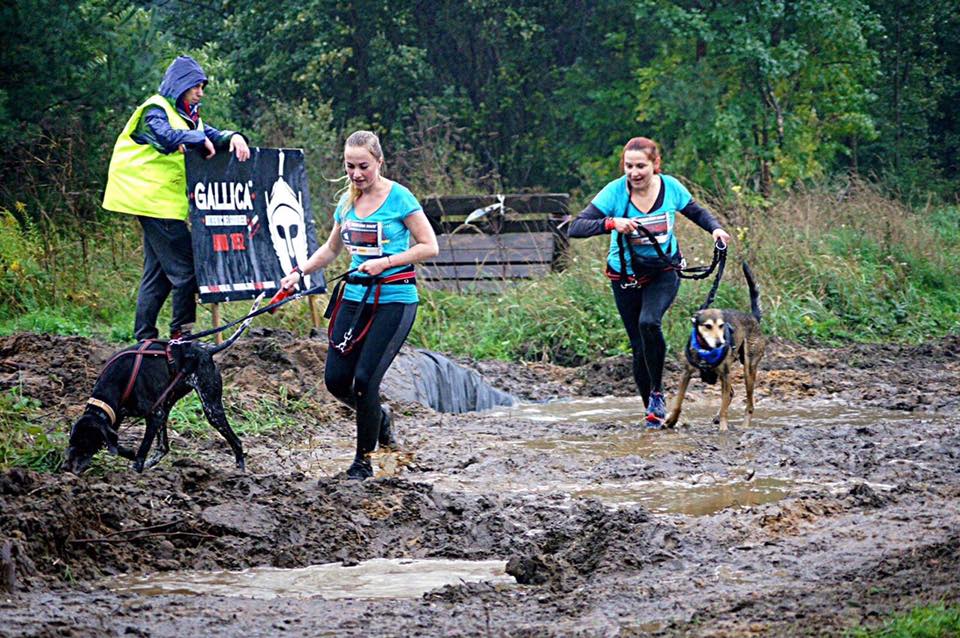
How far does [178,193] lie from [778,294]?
8.08 m

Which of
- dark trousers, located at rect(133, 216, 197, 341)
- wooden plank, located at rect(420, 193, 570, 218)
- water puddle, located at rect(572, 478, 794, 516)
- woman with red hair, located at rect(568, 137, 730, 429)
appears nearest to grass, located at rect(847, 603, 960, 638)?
water puddle, located at rect(572, 478, 794, 516)

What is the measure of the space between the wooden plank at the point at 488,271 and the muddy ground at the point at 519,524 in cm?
601

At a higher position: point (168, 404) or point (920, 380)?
point (168, 404)

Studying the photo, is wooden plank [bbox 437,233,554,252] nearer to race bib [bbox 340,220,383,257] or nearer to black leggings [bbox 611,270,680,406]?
black leggings [bbox 611,270,680,406]

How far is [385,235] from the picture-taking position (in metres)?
7.13

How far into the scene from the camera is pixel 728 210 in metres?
15.7

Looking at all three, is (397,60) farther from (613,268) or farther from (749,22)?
(613,268)

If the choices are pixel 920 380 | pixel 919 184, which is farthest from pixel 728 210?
Result: pixel 919 184

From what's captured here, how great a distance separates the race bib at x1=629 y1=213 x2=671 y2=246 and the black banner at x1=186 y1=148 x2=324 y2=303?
315cm

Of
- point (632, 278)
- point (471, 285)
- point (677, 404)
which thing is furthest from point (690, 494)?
point (471, 285)

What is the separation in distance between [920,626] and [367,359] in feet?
12.3

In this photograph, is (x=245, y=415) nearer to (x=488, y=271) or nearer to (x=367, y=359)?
(x=367, y=359)

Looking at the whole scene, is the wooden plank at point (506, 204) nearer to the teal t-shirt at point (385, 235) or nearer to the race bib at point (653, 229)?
the race bib at point (653, 229)

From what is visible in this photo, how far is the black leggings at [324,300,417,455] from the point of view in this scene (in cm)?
710
